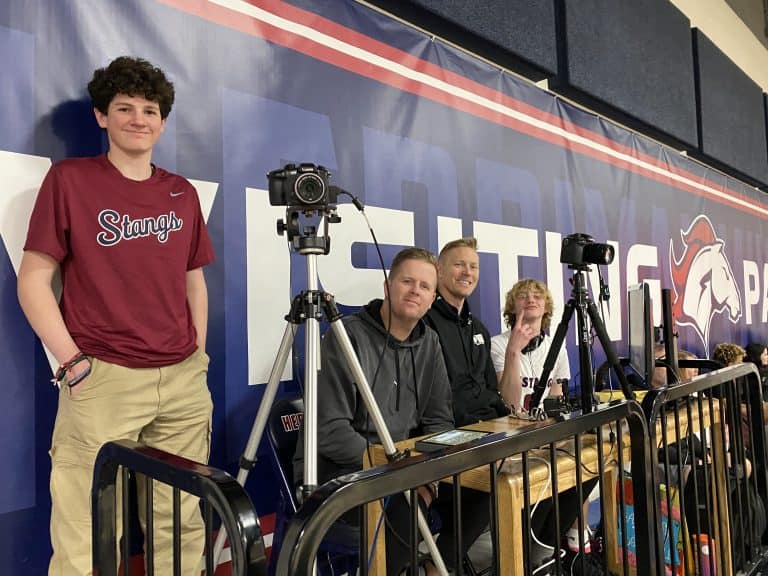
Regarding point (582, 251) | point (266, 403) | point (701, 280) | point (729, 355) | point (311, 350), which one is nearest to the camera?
point (311, 350)

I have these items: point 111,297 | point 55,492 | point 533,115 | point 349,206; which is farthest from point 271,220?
point 533,115

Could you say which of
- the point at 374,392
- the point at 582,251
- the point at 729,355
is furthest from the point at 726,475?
the point at 729,355

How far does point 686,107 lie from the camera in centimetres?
479

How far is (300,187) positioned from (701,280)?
15.8ft

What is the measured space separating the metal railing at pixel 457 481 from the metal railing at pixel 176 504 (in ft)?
0.15

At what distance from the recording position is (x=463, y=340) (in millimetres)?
2377

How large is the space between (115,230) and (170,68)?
620 mm

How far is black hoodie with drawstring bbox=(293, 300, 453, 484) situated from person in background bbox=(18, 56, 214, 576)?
34cm

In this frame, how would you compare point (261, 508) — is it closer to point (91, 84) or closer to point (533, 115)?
point (91, 84)

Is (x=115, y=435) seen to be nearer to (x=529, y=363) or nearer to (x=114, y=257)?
(x=114, y=257)

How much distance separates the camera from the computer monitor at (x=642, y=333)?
1942mm

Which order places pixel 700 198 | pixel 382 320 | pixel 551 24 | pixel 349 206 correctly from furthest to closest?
pixel 700 198 < pixel 551 24 < pixel 349 206 < pixel 382 320

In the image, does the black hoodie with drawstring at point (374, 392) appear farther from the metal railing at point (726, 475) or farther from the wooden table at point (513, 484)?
the metal railing at point (726, 475)

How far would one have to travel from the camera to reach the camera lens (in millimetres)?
1477
